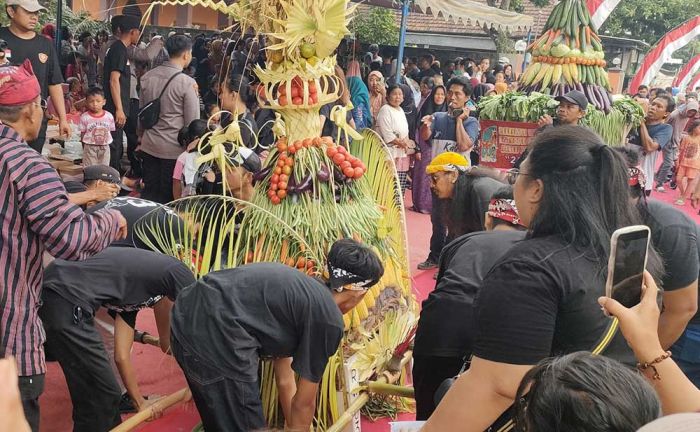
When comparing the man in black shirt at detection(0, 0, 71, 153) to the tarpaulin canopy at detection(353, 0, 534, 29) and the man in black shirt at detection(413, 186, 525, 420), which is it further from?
the tarpaulin canopy at detection(353, 0, 534, 29)

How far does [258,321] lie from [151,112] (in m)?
3.14

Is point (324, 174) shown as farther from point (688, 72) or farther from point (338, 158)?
point (688, 72)

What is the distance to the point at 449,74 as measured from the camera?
1298 cm

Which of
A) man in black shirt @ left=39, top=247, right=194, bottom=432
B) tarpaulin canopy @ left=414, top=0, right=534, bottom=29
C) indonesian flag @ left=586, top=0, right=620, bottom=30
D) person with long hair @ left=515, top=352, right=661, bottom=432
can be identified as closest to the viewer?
person with long hair @ left=515, top=352, right=661, bottom=432

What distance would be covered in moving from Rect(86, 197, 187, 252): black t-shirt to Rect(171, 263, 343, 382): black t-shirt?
73 centimetres

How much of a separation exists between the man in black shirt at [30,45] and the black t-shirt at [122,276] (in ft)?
6.54

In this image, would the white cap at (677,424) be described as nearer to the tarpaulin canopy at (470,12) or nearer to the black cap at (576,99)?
the black cap at (576,99)

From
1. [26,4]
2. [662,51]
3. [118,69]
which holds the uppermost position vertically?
[662,51]

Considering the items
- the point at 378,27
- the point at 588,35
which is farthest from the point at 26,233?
the point at 378,27

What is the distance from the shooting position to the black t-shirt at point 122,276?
9.27 feet

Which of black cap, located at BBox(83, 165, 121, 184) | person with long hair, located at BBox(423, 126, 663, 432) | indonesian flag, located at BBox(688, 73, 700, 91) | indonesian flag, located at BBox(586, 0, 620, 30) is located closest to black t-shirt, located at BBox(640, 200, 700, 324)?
person with long hair, located at BBox(423, 126, 663, 432)

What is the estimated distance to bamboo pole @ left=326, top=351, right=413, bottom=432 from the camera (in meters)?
2.70

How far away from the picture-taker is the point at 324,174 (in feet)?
9.91

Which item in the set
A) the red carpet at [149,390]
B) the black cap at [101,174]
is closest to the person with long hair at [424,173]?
the red carpet at [149,390]
